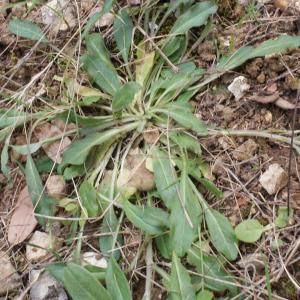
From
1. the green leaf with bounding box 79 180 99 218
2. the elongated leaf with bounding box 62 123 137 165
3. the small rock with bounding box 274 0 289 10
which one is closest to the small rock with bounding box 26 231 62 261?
the green leaf with bounding box 79 180 99 218

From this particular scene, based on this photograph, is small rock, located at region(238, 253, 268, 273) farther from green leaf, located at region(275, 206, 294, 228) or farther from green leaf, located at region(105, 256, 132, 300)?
green leaf, located at region(105, 256, 132, 300)

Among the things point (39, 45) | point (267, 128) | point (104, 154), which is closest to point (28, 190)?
point (104, 154)

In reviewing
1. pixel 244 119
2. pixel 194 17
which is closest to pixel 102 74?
pixel 194 17

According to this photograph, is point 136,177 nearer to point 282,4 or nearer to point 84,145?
point 84,145

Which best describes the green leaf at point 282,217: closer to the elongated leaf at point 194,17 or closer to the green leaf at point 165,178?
the green leaf at point 165,178

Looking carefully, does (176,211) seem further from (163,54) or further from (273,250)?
(163,54)

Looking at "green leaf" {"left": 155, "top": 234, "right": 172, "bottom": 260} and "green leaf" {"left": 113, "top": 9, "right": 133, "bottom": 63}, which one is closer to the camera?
"green leaf" {"left": 155, "top": 234, "right": 172, "bottom": 260}
